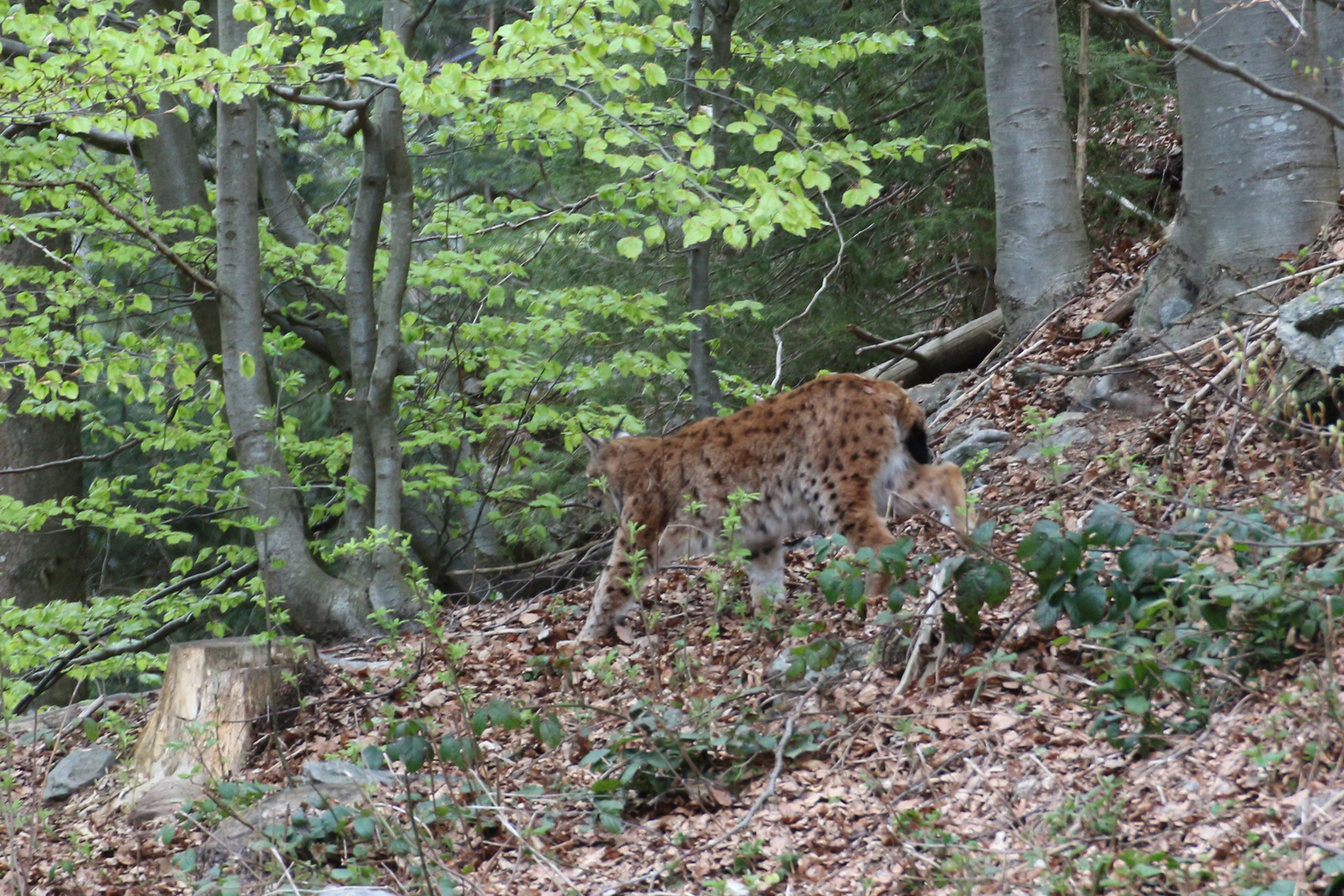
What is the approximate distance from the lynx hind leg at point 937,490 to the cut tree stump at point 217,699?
355 centimetres

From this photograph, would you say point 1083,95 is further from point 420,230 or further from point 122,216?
point 122,216

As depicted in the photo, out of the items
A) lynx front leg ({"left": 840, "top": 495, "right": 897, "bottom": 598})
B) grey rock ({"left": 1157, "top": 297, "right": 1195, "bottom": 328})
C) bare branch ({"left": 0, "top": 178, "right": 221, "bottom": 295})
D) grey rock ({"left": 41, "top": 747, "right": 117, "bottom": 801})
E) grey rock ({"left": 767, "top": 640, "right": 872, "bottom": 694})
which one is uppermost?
bare branch ({"left": 0, "top": 178, "right": 221, "bottom": 295})

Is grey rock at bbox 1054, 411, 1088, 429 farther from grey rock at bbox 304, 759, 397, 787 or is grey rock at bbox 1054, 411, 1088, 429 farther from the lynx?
grey rock at bbox 304, 759, 397, 787

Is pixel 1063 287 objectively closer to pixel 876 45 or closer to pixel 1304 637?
pixel 876 45

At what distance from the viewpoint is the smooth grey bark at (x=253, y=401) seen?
8.59 metres

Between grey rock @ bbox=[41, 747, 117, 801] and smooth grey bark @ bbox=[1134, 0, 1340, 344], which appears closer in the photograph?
grey rock @ bbox=[41, 747, 117, 801]

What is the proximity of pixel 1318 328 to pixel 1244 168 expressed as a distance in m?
2.18

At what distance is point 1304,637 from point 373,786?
3.88 meters

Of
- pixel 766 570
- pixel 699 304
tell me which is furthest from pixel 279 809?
pixel 699 304

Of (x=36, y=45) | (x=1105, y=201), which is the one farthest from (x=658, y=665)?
(x=1105, y=201)

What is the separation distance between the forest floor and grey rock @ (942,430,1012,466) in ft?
2.08

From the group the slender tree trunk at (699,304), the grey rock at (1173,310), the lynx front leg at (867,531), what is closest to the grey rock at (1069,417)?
the grey rock at (1173,310)

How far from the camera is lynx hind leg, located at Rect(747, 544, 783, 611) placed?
7086 mm

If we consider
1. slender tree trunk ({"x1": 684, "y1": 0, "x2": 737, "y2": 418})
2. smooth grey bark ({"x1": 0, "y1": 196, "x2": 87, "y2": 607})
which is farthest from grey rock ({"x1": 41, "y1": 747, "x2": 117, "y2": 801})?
smooth grey bark ({"x1": 0, "y1": 196, "x2": 87, "y2": 607})
